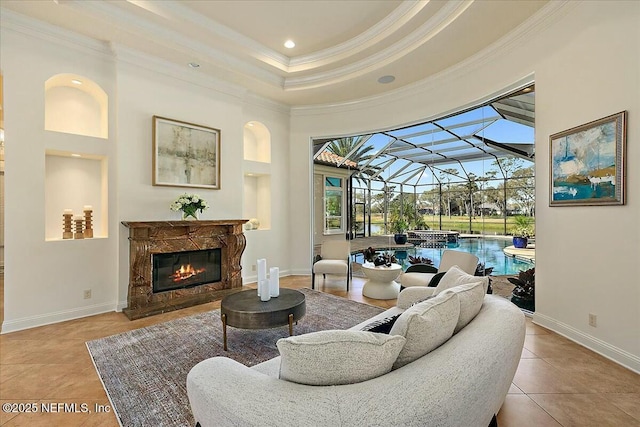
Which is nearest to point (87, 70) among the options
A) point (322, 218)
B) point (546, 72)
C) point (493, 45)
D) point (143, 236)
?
point (143, 236)

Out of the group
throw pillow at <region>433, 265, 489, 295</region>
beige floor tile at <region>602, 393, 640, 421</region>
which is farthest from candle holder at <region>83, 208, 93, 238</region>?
beige floor tile at <region>602, 393, 640, 421</region>

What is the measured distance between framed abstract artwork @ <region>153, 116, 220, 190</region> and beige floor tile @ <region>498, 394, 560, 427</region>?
14.7ft

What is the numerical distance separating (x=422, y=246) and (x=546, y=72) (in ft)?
9.45

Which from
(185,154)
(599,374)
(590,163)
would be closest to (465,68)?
(590,163)

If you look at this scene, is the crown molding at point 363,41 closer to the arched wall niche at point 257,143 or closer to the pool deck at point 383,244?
the arched wall niche at point 257,143

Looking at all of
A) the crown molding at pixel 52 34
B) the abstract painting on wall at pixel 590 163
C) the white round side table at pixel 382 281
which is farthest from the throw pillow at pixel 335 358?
the crown molding at pixel 52 34

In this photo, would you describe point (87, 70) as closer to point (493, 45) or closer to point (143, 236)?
point (143, 236)

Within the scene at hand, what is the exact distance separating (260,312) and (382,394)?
190 centimetres

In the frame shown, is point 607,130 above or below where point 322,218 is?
above

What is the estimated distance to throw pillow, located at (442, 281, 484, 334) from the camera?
161 cm

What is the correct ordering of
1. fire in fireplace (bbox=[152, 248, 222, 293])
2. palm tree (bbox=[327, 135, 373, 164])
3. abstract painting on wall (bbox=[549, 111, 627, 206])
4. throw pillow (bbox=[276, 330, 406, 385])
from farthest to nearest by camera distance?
palm tree (bbox=[327, 135, 373, 164])
fire in fireplace (bbox=[152, 248, 222, 293])
abstract painting on wall (bbox=[549, 111, 627, 206])
throw pillow (bbox=[276, 330, 406, 385])

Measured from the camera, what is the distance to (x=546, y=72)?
10.7 feet

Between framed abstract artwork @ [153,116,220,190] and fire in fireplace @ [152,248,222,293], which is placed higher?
framed abstract artwork @ [153,116,220,190]

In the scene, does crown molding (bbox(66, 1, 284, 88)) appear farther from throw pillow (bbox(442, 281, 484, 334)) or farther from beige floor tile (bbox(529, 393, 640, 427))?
beige floor tile (bbox(529, 393, 640, 427))
